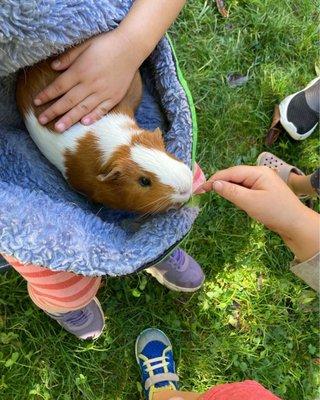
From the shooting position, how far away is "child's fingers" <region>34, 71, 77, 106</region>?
56.9 inches

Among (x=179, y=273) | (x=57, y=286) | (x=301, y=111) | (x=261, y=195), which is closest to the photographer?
(x=261, y=195)

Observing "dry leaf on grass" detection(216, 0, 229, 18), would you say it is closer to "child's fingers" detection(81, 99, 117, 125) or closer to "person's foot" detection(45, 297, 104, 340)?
"child's fingers" detection(81, 99, 117, 125)

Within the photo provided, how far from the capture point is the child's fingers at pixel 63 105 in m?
1.45

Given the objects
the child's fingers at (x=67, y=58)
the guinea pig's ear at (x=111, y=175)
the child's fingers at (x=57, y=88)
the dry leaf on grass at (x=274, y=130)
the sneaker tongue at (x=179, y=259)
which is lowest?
the sneaker tongue at (x=179, y=259)

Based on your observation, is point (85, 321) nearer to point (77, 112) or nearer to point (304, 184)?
point (77, 112)

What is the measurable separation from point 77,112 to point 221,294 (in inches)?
40.6

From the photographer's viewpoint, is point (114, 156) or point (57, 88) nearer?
point (57, 88)

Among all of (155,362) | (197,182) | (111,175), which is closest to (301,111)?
(197,182)

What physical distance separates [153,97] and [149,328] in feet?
3.03

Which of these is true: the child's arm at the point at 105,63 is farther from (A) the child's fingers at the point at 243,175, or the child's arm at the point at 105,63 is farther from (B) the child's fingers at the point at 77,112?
A: (A) the child's fingers at the point at 243,175

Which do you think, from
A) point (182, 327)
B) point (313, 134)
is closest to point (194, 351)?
point (182, 327)

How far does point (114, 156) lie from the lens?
61.9 inches

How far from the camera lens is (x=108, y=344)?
199 centimetres

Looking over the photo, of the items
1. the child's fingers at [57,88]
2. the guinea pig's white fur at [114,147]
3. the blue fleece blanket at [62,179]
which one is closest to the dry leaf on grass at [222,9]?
the blue fleece blanket at [62,179]
